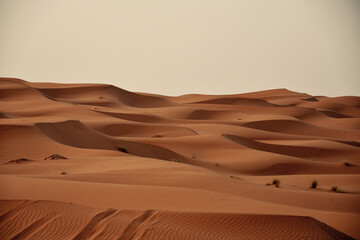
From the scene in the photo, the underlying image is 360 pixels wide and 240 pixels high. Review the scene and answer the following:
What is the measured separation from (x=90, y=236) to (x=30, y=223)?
109 centimetres

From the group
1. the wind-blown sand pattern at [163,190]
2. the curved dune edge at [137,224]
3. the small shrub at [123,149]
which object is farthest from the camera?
the small shrub at [123,149]

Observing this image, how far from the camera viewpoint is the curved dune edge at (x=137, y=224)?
762 cm

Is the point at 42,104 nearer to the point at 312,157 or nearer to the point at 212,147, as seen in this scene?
the point at 212,147

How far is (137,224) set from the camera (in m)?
8.01

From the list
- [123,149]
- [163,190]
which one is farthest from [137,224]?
[123,149]

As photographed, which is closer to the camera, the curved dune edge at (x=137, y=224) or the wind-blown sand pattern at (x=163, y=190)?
the curved dune edge at (x=137, y=224)

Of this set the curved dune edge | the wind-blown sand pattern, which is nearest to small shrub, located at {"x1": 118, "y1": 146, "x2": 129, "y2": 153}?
the wind-blown sand pattern

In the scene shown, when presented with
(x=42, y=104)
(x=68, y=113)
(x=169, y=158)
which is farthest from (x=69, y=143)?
(x=42, y=104)

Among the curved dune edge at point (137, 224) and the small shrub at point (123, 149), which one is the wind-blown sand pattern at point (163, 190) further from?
the small shrub at point (123, 149)

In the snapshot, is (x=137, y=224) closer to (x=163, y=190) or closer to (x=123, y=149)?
(x=163, y=190)

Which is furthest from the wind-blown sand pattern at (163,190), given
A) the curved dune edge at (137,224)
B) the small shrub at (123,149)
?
the small shrub at (123,149)

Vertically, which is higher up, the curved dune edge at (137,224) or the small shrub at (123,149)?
the small shrub at (123,149)

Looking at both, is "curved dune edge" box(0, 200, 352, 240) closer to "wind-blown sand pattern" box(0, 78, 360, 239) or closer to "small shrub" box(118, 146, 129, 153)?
"wind-blown sand pattern" box(0, 78, 360, 239)

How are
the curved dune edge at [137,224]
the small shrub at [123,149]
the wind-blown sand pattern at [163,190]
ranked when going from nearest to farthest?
the curved dune edge at [137,224] → the wind-blown sand pattern at [163,190] → the small shrub at [123,149]
